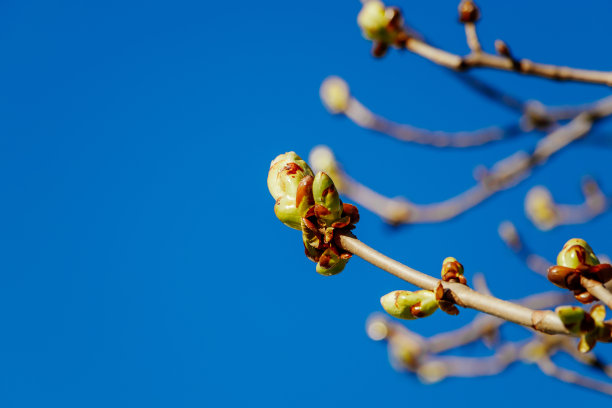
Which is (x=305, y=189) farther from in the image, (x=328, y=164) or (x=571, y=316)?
(x=328, y=164)

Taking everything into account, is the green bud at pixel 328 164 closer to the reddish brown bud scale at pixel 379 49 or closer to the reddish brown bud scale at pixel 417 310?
the reddish brown bud scale at pixel 379 49

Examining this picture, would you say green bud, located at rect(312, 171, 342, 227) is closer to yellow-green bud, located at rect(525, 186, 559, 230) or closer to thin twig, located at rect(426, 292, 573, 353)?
thin twig, located at rect(426, 292, 573, 353)

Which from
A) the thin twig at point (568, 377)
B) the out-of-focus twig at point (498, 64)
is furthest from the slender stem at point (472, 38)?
the thin twig at point (568, 377)

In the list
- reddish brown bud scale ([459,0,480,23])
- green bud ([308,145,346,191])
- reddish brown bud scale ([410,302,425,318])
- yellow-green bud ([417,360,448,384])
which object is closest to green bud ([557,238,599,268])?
reddish brown bud scale ([410,302,425,318])

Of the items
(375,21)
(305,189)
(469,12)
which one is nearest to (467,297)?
(305,189)

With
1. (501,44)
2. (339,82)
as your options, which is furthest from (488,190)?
(339,82)

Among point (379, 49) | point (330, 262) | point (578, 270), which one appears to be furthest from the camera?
point (379, 49)
